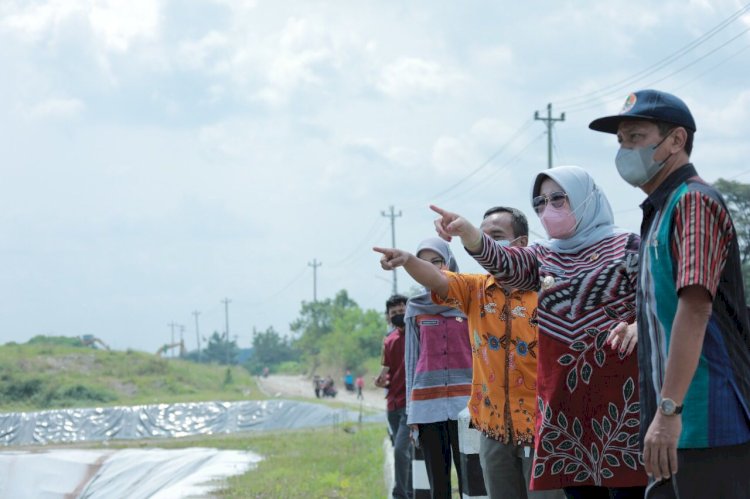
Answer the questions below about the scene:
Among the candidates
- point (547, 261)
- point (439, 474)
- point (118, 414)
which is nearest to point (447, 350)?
point (439, 474)

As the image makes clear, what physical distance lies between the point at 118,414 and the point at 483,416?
31.8 m

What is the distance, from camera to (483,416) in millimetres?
5293

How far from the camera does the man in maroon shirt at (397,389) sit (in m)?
8.84

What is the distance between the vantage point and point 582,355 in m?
4.20

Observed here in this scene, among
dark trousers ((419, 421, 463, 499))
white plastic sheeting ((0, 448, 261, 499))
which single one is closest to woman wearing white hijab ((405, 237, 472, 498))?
dark trousers ((419, 421, 463, 499))

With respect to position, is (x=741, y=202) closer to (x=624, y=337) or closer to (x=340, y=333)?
(x=624, y=337)

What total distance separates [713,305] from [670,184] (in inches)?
15.0

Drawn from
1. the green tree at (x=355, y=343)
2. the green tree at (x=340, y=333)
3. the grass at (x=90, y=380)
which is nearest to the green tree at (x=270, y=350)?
the green tree at (x=340, y=333)

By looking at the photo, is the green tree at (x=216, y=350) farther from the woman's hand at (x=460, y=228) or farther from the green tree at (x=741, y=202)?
the woman's hand at (x=460, y=228)

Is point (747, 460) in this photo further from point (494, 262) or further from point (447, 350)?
point (447, 350)

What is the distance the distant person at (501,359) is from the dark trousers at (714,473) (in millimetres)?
2006

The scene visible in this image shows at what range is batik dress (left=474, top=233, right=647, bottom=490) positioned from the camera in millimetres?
4152

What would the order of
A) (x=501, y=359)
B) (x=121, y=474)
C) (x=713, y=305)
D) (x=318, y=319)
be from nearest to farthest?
(x=713, y=305) → (x=501, y=359) → (x=121, y=474) → (x=318, y=319)

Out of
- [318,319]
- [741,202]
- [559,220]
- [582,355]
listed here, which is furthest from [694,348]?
[318,319]
